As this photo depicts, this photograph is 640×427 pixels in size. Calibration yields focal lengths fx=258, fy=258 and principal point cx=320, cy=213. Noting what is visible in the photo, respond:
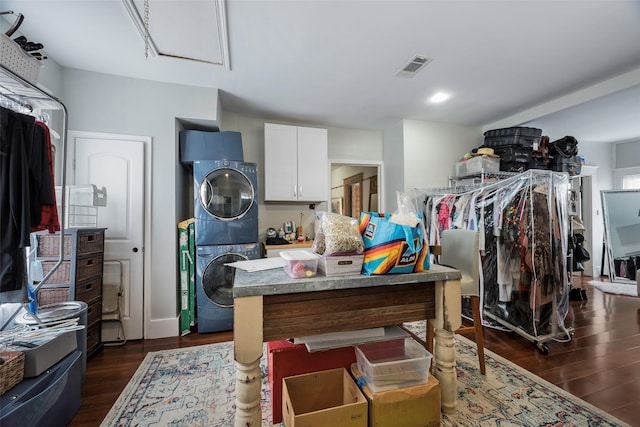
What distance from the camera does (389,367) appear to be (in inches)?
49.1

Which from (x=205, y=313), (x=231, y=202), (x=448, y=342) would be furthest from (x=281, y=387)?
(x=231, y=202)

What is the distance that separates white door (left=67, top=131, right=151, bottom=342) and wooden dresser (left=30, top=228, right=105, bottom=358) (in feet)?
0.95

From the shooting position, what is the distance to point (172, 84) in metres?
2.63

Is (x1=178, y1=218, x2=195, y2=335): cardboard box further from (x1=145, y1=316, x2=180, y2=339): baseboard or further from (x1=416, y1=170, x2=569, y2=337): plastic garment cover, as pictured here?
(x1=416, y1=170, x2=569, y2=337): plastic garment cover

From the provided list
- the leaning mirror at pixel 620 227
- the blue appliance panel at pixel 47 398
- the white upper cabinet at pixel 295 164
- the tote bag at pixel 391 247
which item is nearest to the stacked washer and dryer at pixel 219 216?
the white upper cabinet at pixel 295 164

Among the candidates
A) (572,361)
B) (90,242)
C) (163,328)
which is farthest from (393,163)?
(90,242)

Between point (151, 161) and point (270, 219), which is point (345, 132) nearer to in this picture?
point (270, 219)

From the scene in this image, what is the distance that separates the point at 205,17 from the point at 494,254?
3.24 m

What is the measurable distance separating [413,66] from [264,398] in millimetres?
2903

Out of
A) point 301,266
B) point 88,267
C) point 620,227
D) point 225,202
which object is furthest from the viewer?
point 620,227

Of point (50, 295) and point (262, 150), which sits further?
point (262, 150)

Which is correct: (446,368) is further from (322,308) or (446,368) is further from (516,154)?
(516,154)

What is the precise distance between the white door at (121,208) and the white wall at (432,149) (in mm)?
3246

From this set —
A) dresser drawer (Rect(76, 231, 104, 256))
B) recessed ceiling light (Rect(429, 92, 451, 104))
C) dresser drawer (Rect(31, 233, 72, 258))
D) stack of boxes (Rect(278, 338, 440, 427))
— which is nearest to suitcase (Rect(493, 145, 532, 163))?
recessed ceiling light (Rect(429, 92, 451, 104))
